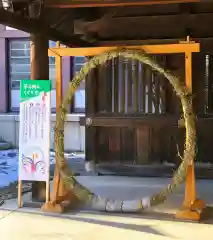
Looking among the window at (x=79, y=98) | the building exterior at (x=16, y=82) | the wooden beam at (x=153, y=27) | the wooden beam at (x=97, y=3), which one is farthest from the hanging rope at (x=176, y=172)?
the window at (x=79, y=98)

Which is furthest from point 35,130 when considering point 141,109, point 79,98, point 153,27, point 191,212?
point 79,98

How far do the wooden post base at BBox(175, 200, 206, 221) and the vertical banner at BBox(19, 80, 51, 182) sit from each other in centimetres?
167

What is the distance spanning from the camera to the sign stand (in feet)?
18.9

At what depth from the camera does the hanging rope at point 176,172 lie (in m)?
5.43

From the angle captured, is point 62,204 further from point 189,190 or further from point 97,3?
point 97,3

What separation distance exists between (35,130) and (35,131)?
0.01 m

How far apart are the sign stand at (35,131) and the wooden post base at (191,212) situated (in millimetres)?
1638

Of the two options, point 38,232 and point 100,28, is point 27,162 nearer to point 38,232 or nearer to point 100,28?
point 38,232

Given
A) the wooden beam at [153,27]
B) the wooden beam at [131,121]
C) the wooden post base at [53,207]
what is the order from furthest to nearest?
the wooden beam at [131,121]
the wooden beam at [153,27]
the wooden post base at [53,207]

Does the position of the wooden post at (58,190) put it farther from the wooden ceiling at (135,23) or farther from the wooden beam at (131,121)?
the wooden beam at (131,121)

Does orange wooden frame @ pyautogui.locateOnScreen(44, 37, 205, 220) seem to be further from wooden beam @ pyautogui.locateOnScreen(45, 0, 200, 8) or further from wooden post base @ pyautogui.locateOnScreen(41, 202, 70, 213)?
wooden beam @ pyautogui.locateOnScreen(45, 0, 200, 8)

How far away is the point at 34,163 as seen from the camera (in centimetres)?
580

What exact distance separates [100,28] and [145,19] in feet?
2.70

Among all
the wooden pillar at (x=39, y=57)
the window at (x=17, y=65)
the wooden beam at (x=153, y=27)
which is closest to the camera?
the wooden pillar at (x=39, y=57)
